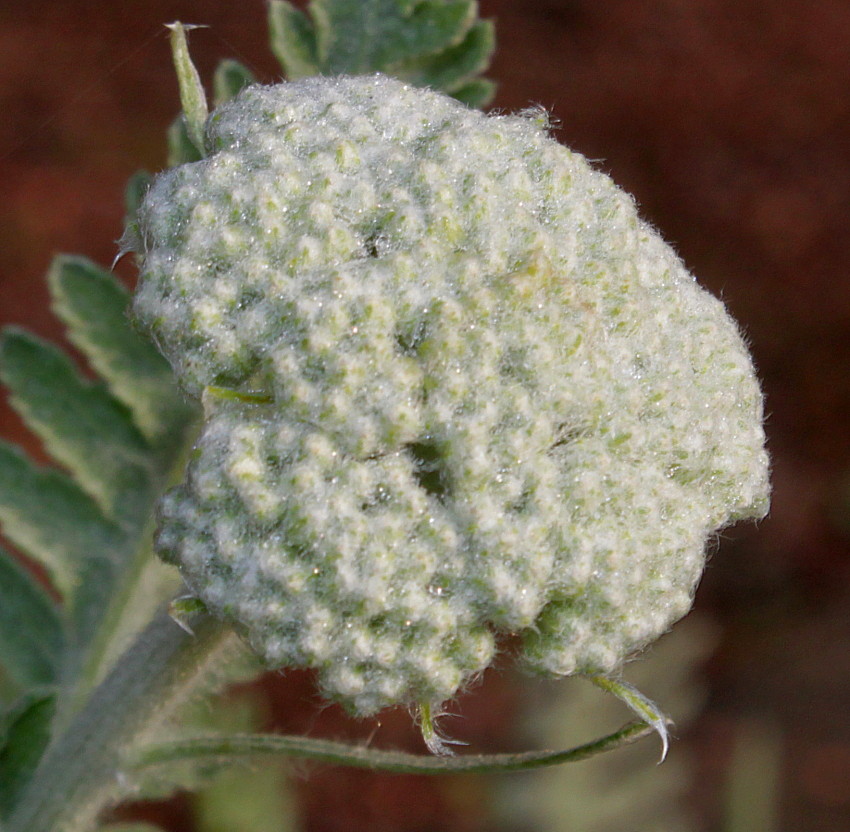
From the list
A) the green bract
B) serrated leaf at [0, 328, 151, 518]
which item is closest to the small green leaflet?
the green bract

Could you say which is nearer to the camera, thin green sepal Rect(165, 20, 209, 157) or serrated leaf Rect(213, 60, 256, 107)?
thin green sepal Rect(165, 20, 209, 157)

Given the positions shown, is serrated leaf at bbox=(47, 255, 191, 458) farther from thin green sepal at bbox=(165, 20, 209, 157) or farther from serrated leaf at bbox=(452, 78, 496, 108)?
serrated leaf at bbox=(452, 78, 496, 108)

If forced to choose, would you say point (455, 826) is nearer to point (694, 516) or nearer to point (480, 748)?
point (480, 748)

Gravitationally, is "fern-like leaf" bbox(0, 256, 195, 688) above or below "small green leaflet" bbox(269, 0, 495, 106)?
below

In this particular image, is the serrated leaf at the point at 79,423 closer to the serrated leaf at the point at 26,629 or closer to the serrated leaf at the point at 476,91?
the serrated leaf at the point at 26,629

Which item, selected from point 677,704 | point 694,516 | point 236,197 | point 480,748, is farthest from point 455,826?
point 236,197

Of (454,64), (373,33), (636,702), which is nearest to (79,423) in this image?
(373,33)
